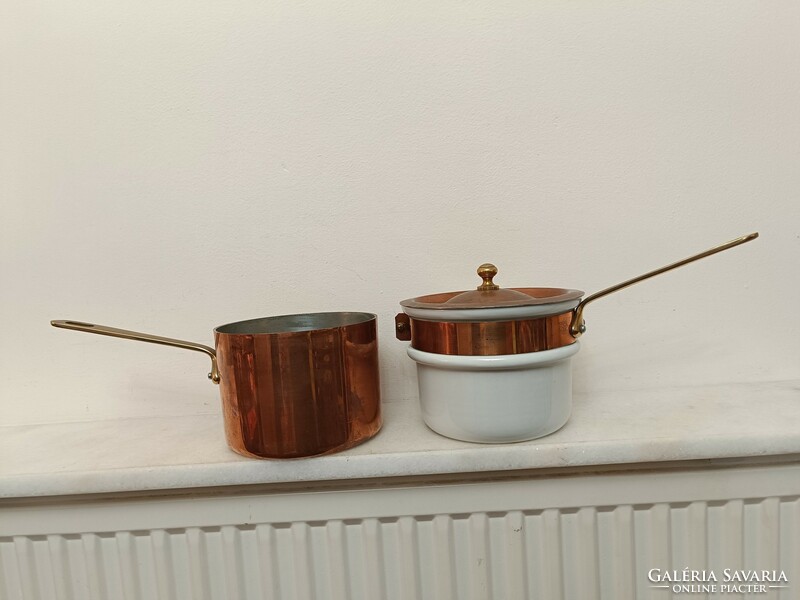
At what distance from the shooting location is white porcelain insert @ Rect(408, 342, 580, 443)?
0.44 meters

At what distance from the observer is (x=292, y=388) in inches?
17.0

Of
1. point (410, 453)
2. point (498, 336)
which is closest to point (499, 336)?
point (498, 336)

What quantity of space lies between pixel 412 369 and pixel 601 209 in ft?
0.93

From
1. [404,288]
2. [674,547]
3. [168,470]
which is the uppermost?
[404,288]

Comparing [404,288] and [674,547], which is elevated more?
[404,288]

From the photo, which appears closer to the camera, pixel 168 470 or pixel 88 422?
pixel 168 470

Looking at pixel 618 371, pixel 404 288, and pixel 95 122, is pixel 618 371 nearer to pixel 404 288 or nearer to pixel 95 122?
pixel 404 288

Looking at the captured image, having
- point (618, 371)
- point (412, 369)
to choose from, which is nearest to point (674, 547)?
point (618, 371)

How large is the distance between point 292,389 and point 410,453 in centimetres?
12

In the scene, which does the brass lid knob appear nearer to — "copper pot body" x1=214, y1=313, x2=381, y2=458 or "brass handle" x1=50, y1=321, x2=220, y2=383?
"copper pot body" x1=214, y1=313, x2=381, y2=458

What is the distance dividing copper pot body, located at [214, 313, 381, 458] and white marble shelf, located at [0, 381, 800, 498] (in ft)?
0.08

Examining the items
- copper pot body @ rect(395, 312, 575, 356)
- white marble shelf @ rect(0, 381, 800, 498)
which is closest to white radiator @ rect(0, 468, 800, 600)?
white marble shelf @ rect(0, 381, 800, 498)

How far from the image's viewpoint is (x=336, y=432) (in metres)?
0.45

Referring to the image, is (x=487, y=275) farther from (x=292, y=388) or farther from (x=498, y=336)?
(x=292, y=388)
